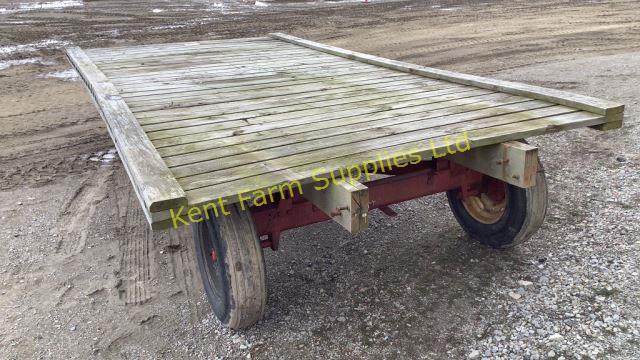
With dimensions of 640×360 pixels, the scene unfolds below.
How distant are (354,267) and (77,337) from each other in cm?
182

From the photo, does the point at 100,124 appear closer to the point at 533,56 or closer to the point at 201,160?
the point at 201,160

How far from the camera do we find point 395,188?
318cm

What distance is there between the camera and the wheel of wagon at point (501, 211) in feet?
11.1

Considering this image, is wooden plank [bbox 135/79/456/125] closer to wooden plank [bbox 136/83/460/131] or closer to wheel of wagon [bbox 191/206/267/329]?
wooden plank [bbox 136/83/460/131]

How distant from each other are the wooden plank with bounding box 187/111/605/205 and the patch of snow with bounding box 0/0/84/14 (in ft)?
64.2

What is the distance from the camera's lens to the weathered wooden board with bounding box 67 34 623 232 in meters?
2.46

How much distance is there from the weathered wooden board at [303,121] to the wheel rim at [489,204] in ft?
2.07

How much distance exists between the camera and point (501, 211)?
3703mm

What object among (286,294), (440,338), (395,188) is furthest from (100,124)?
(440,338)

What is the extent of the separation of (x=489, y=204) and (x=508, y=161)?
1.09 meters

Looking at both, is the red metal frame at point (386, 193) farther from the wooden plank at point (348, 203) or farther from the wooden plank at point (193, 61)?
the wooden plank at point (193, 61)

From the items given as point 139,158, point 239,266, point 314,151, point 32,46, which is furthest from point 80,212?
point 32,46

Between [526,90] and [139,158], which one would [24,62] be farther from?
[526,90]

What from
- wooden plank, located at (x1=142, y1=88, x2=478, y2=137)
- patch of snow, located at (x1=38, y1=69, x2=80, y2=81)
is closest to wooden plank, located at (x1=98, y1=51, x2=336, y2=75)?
wooden plank, located at (x1=142, y1=88, x2=478, y2=137)
